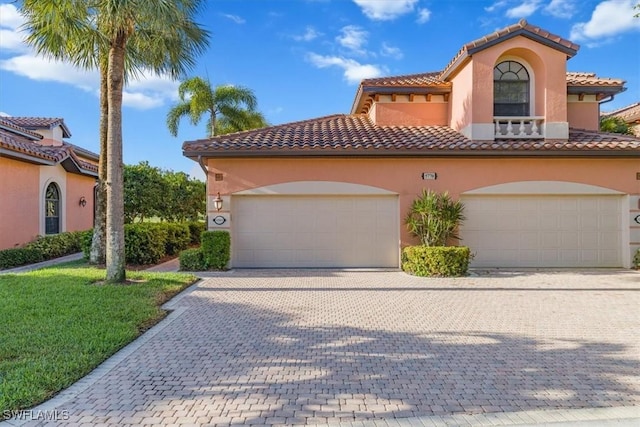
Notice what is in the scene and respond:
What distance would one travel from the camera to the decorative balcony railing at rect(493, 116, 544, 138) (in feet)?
43.4

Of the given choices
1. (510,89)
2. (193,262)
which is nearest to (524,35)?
(510,89)

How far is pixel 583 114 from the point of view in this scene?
1503 cm

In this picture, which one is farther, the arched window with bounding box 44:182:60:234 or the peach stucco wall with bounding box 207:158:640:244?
the arched window with bounding box 44:182:60:234

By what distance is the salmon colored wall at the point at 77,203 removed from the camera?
18425 mm

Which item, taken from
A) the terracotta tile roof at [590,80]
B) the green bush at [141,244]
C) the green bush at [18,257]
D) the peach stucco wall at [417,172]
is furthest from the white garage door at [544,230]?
the green bush at [18,257]

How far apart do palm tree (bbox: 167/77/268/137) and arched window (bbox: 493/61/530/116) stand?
15.5 meters

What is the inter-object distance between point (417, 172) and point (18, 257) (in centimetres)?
1309

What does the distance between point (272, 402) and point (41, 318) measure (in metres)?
4.83

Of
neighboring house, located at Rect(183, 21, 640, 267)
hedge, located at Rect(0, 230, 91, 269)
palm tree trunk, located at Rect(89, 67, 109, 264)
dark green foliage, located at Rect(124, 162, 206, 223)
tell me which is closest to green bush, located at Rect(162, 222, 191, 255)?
dark green foliage, located at Rect(124, 162, 206, 223)

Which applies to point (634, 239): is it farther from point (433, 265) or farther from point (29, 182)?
point (29, 182)

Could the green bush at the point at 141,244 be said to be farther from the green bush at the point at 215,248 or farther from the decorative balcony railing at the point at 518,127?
the decorative balcony railing at the point at 518,127

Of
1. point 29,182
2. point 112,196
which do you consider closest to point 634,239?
point 112,196

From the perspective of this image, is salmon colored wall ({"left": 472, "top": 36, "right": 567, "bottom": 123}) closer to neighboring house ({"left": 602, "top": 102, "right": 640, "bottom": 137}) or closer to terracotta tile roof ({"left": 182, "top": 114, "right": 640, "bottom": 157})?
terracotta tile roof ({"left": 182, "top": 114, "right": 640, "bottom": 157})

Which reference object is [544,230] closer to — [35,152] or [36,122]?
[35,152]
